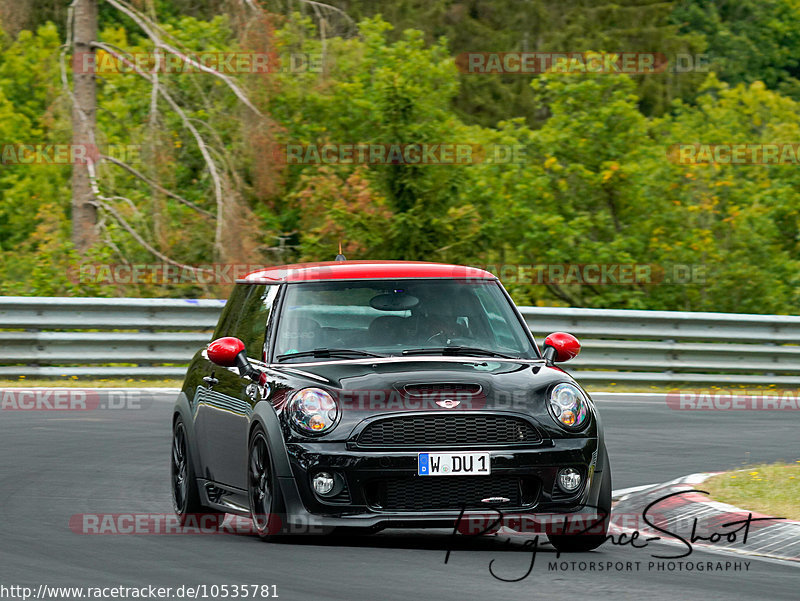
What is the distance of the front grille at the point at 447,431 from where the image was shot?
791 cm

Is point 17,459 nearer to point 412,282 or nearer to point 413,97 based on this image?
point 412,282

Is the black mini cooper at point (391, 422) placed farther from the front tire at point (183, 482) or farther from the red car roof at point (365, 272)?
the front tire at point (183, 482)

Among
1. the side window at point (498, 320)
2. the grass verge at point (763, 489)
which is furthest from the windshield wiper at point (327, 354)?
the grass verge at point (763, 489)

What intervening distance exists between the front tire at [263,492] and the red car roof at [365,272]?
1.21m

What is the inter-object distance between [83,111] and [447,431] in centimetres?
1914

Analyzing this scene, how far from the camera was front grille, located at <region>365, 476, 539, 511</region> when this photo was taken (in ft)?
26.0

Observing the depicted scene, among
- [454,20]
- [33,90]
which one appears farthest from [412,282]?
[454,20]

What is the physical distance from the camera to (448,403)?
26.2 feet

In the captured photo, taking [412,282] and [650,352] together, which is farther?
[650,352]

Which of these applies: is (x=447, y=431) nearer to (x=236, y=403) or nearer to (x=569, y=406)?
(x=569, y=406)

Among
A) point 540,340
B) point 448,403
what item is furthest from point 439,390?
point 540,340

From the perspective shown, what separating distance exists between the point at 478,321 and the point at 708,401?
9281 mm

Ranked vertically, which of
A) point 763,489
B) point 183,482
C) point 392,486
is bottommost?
point 763,489

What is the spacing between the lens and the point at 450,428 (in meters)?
7.95
